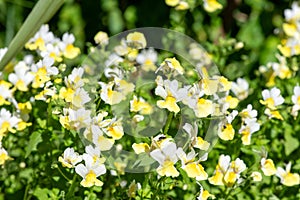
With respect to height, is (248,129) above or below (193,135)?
below

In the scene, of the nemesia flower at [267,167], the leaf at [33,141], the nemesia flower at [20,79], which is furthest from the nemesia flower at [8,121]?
the nemesia flower at [267,167]

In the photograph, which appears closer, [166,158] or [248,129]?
[166,158]

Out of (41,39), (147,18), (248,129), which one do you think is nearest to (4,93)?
(41,39)

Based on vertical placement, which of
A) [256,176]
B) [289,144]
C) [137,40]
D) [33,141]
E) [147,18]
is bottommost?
[147,18]

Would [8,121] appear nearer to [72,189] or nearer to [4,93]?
[4,93]

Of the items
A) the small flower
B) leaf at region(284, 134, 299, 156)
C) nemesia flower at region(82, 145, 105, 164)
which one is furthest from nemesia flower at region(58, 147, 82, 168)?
leaf at region(284, 134, 299, 156)

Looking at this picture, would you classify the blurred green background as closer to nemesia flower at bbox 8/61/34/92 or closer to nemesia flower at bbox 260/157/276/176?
nemesia flower at bbox 8/61/34/92
